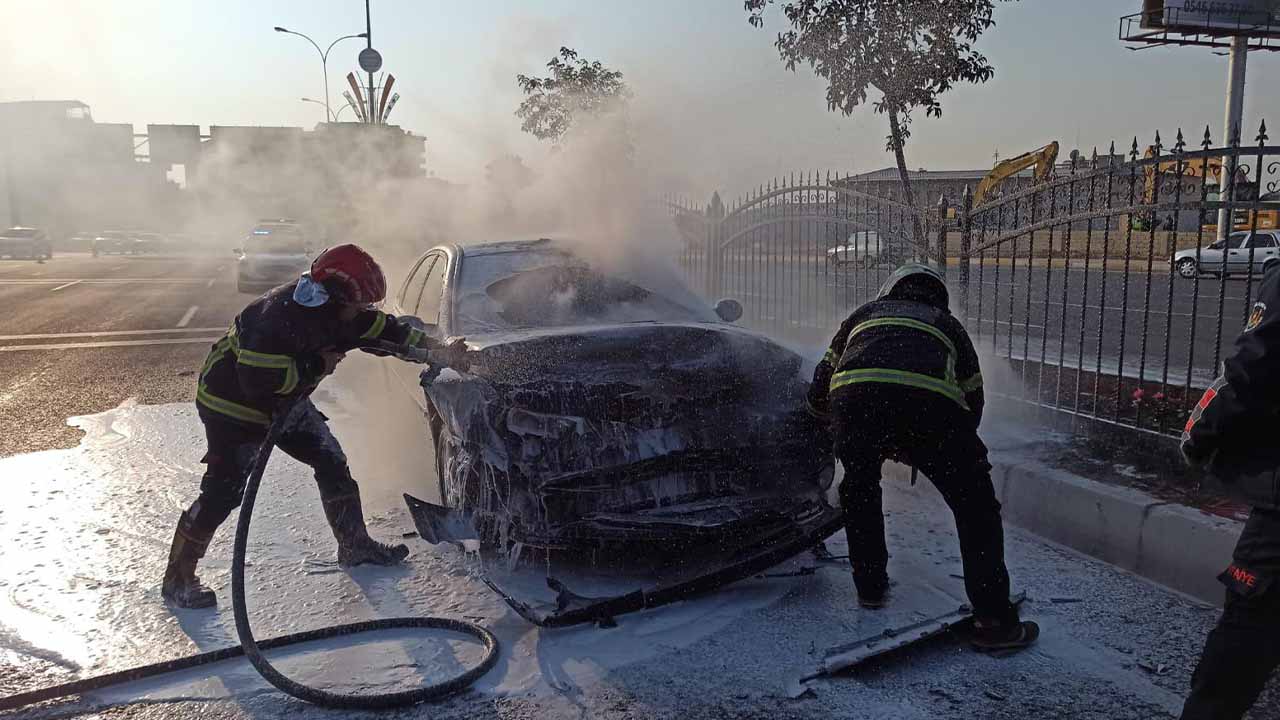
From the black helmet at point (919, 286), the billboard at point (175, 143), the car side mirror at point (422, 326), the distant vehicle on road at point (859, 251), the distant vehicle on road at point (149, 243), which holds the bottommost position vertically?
the car side mirror at point (422, 326)

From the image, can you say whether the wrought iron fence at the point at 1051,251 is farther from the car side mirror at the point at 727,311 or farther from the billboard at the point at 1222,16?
the billboard at the point at 1222,16

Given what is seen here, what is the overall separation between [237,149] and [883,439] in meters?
28.7

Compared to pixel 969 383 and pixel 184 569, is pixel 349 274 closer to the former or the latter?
pixel 184 569

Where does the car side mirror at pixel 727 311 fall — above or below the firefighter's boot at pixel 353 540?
above

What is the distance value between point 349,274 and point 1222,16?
3970cm

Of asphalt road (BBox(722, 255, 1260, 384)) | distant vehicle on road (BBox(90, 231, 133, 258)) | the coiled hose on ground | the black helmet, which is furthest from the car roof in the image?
distant vehicle on road (BBox(90, 231, 133, 258))

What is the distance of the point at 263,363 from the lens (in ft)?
12.2

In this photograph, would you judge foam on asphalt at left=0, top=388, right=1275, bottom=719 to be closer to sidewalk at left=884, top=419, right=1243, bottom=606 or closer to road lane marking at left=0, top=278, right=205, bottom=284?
sidewalk at left=884, top=419, right=1243, bottom=606

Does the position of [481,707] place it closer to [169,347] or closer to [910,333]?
[910,333]

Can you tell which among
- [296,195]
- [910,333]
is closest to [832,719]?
[910,333]

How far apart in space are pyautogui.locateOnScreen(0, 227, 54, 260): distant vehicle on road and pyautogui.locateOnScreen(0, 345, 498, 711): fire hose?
1583 inches

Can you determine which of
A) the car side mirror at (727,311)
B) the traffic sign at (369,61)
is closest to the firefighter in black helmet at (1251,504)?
the car side mirror at (727,311)

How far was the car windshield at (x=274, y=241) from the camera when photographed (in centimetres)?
1959

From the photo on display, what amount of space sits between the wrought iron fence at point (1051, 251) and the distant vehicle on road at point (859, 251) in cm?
2
